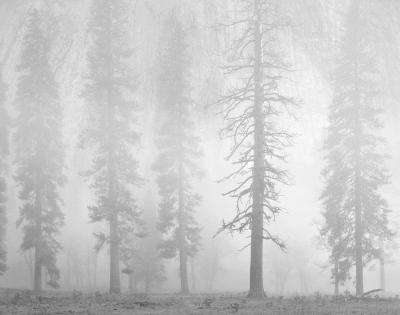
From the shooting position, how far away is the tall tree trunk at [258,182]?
18797mm

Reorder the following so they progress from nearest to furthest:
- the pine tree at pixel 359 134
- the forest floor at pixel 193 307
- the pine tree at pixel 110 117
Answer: the forest floor at pixel 193 307 < the pine tree at pixel 359 134 < the pine tree at pixel 110 117

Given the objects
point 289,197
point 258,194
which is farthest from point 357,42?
point 289,197

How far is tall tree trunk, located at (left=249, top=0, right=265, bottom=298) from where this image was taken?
18.8 m

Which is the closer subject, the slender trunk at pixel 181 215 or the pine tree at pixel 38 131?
the slender trunk at pixel 181 215

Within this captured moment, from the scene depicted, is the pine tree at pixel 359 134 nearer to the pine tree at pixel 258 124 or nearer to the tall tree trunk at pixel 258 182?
the pine tree at pixel 258 124

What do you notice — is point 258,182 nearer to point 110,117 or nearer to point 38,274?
point 110,117

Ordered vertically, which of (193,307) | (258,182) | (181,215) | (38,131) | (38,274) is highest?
(38,131)

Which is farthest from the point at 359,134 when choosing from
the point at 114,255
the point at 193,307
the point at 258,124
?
the point at 193,307

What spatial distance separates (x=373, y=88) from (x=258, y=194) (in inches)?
431

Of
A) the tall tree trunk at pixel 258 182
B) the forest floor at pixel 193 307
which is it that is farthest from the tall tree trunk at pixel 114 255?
the tall tree trunk at pixel 258 182

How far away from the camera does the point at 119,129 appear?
28.7 meters

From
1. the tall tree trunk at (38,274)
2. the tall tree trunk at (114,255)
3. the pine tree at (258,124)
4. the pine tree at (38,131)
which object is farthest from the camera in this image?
the pine tree at (38,131)

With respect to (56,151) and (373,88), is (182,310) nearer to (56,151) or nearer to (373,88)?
(373,88)

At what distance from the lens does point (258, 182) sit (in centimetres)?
1914
